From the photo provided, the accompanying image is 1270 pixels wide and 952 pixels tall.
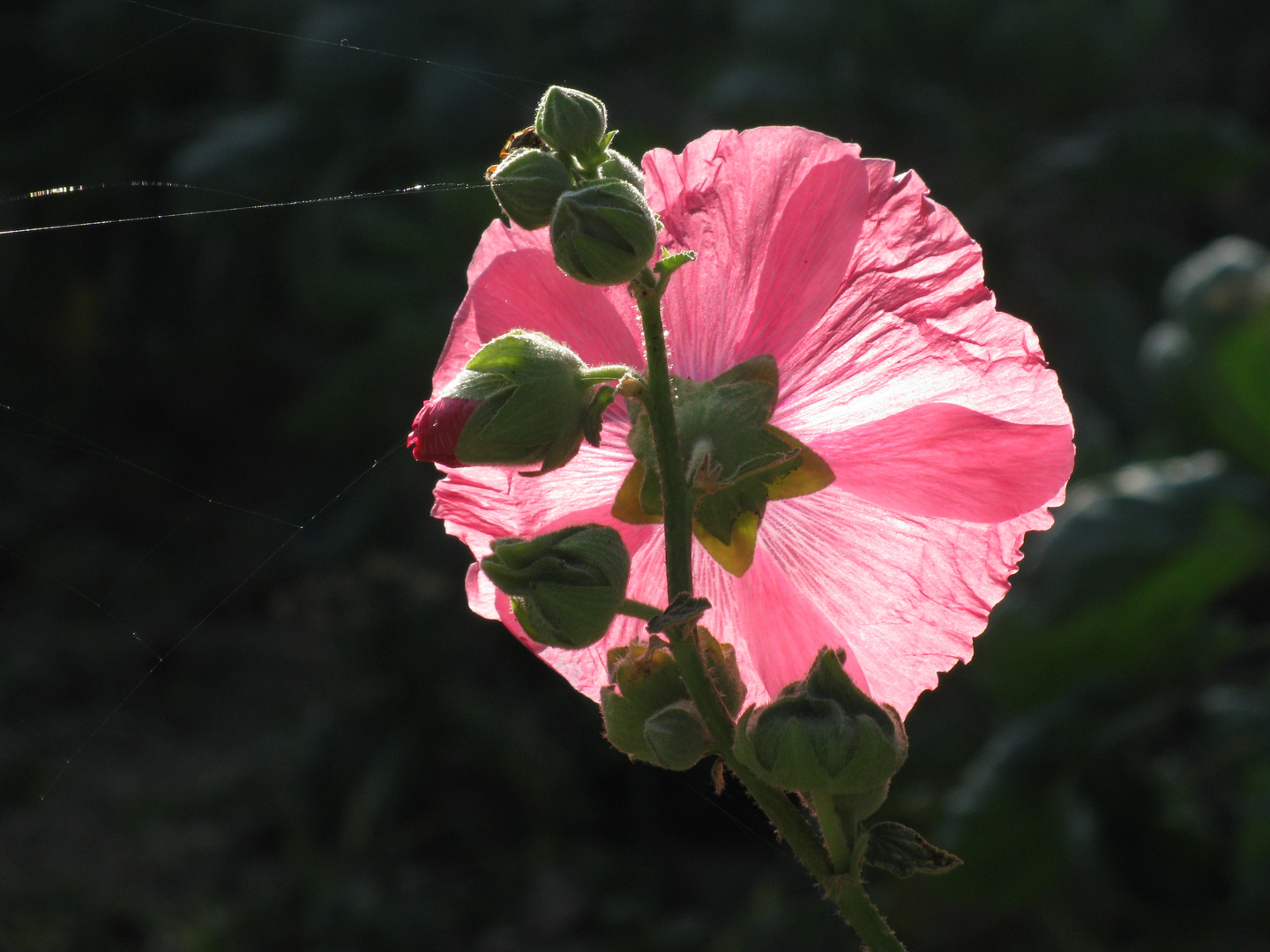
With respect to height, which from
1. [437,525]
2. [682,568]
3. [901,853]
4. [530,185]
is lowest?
[437,525]

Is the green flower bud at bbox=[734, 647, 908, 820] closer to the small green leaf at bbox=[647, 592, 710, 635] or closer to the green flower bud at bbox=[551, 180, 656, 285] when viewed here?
the small green leaf at bbox=[647, 592, 710, 635]

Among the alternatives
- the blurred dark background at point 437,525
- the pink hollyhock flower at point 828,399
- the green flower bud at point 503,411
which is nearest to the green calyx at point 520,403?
the green flower bud at point 503,411

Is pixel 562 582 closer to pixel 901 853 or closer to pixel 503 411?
pixel 503 411

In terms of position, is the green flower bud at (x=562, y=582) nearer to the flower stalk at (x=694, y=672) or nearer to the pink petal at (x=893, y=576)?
the flower stalk at (x=694, y=672)

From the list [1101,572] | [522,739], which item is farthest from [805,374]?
[522,739]

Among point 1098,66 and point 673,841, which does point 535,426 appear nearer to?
point 673,841

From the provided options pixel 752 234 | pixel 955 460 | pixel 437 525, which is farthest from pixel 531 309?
→ pixel 437 525
